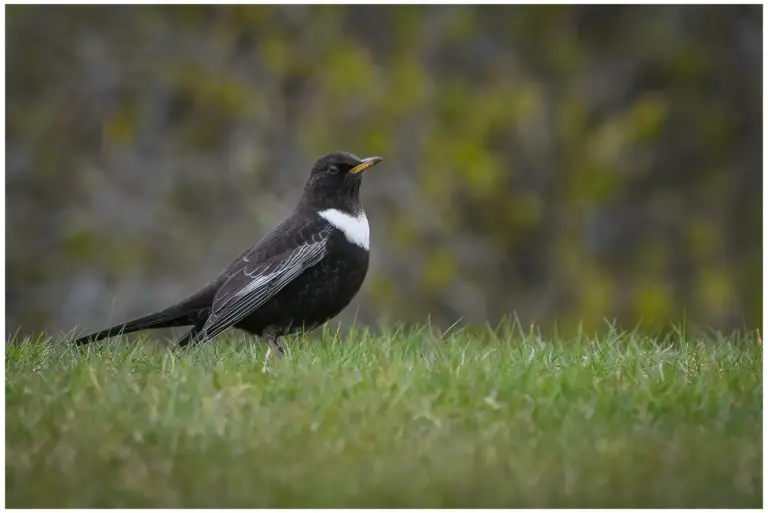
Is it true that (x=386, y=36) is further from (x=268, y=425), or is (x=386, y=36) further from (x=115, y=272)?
(x=268, y=425)

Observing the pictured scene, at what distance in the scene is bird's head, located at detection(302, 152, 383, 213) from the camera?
656cm

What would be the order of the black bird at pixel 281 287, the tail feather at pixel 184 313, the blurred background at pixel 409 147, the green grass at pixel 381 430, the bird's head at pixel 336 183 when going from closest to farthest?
the green grass at pixel 381 430 < the black bird at pixel 281 287 < the tail feather at pixel 184 313 < the bird's head at pixel 336 183 < the blurred background at pixel 409 147

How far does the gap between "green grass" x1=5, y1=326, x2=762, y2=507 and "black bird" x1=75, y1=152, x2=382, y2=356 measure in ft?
1.75

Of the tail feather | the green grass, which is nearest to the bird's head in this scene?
the tail feather

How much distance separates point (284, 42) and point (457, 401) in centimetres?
911

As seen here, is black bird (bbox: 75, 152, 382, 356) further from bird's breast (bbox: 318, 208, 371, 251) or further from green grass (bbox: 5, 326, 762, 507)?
green grass (bbox: 5, 326, 762, 507)

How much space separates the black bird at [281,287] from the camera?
239 inches

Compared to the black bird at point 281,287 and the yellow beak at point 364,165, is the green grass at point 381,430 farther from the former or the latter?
the yellow beak at point 364,165

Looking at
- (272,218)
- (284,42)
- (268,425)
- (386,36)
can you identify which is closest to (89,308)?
(272,218)

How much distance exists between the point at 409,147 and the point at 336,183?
695 cm

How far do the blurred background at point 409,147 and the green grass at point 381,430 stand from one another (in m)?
7.34

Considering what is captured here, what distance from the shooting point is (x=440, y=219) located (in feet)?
42.9

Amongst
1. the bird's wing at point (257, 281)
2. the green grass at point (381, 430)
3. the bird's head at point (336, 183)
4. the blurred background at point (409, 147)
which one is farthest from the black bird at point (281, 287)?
the blurred background at point (409, 147)

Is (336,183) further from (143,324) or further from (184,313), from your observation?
(143,324)
